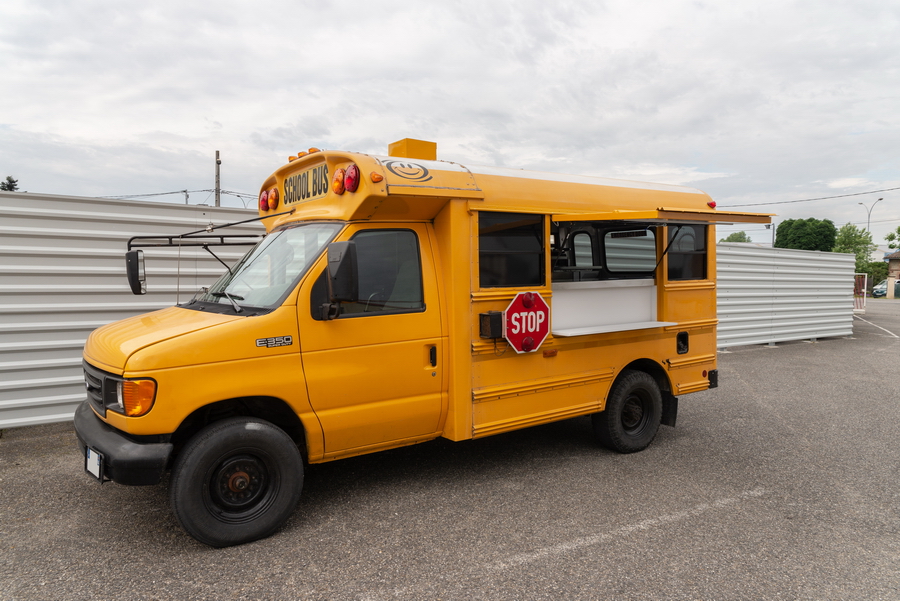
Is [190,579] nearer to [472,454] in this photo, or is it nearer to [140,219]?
[472,454]

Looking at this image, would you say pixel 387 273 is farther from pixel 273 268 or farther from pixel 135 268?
pixel 135 268

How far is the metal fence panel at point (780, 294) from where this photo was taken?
517 inches

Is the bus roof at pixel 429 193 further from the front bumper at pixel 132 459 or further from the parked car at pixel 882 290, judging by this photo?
the parked car at pixel 882 290

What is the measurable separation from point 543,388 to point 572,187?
1793mm

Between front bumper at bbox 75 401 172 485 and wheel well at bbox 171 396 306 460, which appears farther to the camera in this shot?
wheel well at bbox 171 396 306 460

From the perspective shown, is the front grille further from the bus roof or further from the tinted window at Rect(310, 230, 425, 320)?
the bus roof

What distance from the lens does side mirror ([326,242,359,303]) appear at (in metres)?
3.81

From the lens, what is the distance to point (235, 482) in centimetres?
389

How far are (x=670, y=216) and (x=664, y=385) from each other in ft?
6.64

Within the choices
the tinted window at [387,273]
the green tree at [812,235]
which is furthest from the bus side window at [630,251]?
the green tree at [812,235]

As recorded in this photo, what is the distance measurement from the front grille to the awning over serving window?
11.5 feet

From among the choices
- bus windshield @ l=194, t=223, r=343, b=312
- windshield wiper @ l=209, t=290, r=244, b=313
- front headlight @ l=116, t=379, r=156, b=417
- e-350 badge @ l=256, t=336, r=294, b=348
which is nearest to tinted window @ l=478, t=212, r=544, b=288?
bus windshield @ l=194, t=223, r=343, b=312

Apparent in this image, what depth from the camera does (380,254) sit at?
4.40 metres

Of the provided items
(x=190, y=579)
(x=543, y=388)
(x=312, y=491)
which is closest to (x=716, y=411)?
(x=543, y=388)
